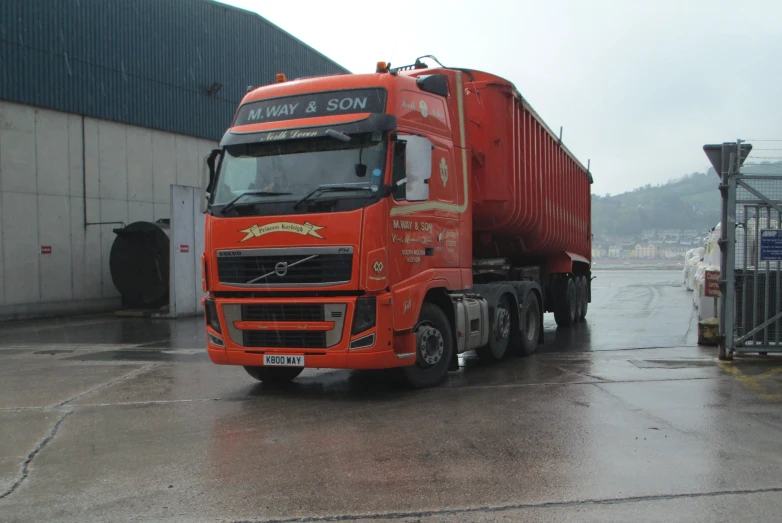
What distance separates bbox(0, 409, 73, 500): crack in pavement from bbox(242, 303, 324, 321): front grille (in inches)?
79.4

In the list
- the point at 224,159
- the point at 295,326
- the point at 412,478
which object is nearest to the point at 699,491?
the point at 412,478

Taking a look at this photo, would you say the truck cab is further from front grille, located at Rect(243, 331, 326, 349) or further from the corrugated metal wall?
the corrugated metal wall

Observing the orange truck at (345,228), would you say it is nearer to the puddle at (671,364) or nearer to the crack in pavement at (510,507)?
the puddle at (671,364)

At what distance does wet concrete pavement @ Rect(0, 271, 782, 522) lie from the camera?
15.2ft

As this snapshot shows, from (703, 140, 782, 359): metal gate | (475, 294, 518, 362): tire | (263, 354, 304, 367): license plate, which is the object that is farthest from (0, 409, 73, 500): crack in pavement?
(703, 140, 782, 359): metal gate

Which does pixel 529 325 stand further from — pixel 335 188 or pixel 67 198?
pixel 67 198

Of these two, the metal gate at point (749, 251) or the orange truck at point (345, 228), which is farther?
the metal gate at point (749, 251)

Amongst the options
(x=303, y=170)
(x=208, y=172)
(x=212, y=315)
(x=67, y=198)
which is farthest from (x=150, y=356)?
(x=67, y=198)

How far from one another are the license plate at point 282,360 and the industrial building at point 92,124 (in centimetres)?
1360

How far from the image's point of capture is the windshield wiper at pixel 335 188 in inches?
292

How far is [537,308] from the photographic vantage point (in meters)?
12.2

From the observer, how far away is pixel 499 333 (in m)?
10.6

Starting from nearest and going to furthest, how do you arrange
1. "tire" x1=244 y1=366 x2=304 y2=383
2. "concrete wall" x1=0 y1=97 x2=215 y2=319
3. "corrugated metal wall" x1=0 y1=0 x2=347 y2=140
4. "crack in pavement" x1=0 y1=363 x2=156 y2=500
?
1. "crack in pavement" x1=0 y1=363 x2=156 y2=500
2. "tire" x1=244 y1=366 x2=304 y2=383
3. "concrete wall" x1=0 y1=97 x2=215 y2=319
4. "corrugated metal wall" x1=0 y1=0 x2=347 y2=140

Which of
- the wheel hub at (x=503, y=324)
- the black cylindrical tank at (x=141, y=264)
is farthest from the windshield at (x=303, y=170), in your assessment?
the black cylindrical tank at (x=141, y=264)
